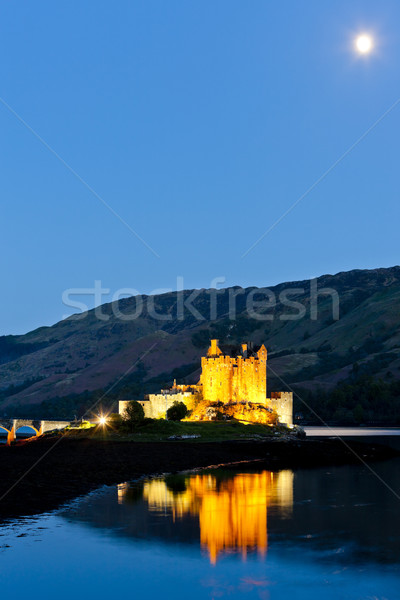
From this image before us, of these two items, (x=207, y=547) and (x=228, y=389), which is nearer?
(x=207, y=547)

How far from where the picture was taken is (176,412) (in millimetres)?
114938

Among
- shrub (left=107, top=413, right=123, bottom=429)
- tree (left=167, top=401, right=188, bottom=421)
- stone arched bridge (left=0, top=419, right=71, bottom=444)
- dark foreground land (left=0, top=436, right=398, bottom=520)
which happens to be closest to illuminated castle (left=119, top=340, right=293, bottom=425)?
shrub (left=107, top=413, right=123, bottom=429)

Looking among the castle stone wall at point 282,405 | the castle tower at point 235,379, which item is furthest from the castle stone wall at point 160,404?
the castle stone wall at point 282,405

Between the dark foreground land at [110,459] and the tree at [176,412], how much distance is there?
17.9 m

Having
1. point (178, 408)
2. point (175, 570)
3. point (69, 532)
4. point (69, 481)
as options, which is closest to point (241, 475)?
point (69, 481)

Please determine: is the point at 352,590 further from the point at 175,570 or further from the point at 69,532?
the point at 69,532

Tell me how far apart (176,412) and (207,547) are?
76083 millimetres

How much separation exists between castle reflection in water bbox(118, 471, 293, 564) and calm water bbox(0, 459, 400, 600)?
0.29 ft

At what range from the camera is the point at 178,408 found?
115 meters

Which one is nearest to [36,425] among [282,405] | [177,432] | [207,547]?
[177,432]

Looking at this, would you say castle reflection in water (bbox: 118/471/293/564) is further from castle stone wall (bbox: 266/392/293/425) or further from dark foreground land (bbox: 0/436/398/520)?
castle stone wall (bbox: 266/392/293/425)

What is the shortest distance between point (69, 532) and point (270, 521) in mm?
13619

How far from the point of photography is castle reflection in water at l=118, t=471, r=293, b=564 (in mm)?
41094

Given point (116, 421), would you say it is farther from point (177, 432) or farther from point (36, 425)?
point (36, 425)
